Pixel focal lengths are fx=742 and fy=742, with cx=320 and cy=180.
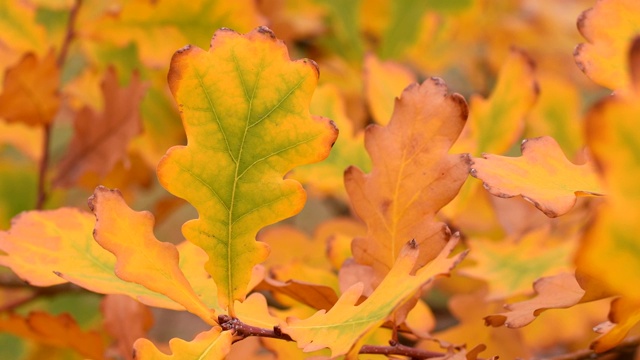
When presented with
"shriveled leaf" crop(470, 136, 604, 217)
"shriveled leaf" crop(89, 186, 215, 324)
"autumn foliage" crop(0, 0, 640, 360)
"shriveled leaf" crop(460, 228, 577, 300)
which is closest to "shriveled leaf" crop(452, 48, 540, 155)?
"autumn foliage" crop(0, 0, 640, 360)

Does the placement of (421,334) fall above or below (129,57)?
below

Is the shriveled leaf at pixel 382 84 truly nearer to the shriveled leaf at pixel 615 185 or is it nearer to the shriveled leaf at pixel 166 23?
the shriveled leaf at pixel 166 23

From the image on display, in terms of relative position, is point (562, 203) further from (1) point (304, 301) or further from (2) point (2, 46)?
(2) point (2, 46)

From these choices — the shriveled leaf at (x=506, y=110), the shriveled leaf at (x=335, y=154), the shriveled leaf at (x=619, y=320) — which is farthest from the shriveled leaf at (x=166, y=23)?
the shriveled leaf at (x=619, y=320)

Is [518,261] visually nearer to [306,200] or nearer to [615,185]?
[306,200]

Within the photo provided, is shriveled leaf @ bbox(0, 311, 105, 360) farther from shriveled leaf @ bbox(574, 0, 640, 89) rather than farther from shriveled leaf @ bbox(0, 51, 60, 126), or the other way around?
shriveled leaf @ bbox(574, 0, 640, 89)

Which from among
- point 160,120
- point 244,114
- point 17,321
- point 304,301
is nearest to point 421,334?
point 304,301

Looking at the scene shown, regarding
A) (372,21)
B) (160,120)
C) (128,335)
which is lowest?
(128,335)
